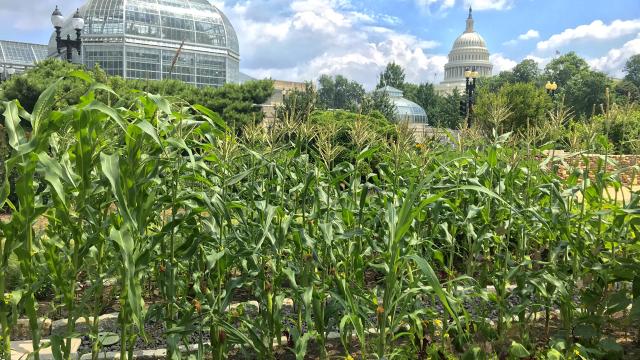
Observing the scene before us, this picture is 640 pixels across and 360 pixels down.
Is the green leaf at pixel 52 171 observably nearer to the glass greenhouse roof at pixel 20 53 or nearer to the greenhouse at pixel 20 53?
the greenhouse at pixel 20 53

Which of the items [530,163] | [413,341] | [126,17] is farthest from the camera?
[126,17]

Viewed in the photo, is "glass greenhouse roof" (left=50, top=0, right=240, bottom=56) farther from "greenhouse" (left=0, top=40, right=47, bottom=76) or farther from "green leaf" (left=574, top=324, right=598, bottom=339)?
"green leaf" (left=574, top=324, right=598, bottom=339)

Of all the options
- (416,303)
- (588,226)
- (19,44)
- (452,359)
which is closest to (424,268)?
(416,303)

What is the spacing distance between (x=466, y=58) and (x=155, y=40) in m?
83.4

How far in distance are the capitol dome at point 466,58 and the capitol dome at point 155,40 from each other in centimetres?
7466

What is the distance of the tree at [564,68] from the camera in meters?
75.6

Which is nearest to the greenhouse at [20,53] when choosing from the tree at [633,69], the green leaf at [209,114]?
the green leaf at [209,114]

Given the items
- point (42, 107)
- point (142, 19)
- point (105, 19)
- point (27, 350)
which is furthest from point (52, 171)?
point (105, 19)

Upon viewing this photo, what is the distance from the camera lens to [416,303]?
2846mm

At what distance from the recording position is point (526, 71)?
3295 inches

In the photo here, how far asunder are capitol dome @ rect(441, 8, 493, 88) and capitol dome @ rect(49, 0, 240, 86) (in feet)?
245

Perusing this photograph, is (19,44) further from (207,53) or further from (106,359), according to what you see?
(106,359)

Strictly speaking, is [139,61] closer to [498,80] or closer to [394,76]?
[394,76]

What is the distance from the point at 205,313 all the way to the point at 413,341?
126 centimetres
